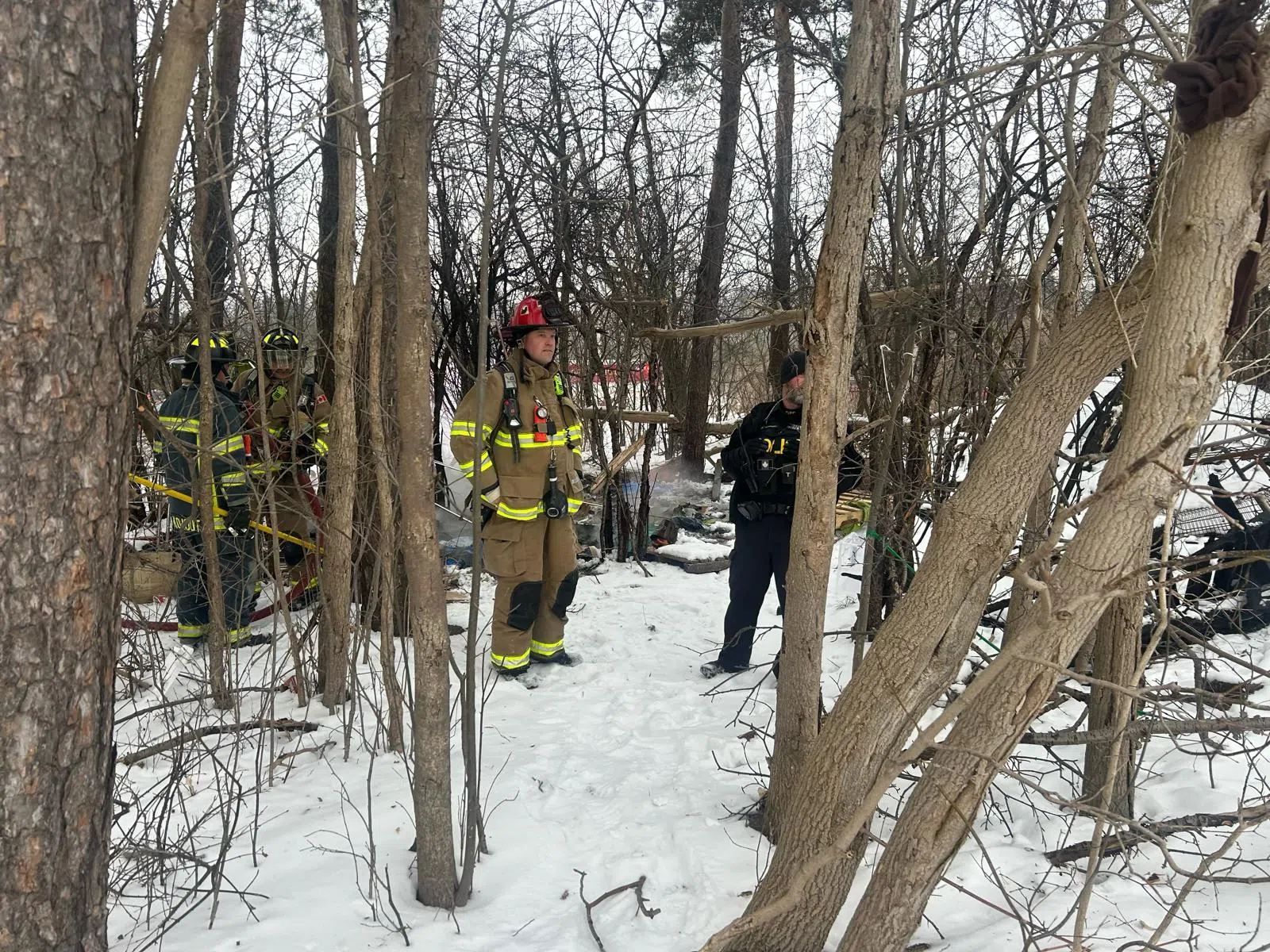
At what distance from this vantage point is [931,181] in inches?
200

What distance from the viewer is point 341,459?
12.7 feet

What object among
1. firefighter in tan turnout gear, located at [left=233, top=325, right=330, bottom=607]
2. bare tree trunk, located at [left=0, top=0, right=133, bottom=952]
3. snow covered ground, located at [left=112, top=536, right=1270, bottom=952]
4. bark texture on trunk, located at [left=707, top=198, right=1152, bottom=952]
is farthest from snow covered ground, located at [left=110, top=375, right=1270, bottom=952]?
firefighter in tan turnout gear, located at [left=233, top=325, right=330, bottom=607]

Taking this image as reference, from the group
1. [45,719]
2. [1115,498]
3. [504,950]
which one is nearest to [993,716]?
[1115,498]

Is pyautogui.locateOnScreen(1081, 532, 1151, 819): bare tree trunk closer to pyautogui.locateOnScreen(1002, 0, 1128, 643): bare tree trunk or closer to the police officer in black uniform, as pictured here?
pyautogui.locateOnScreen(1002, 0, 1128, 643): bare tree trunk

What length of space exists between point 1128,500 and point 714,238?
8.09m

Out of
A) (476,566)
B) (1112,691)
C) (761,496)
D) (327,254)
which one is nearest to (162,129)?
(476,566)

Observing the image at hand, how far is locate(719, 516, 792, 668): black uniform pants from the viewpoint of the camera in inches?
189

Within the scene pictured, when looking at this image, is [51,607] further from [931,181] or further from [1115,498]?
[931,181]

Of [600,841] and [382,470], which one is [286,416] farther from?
[600,841]

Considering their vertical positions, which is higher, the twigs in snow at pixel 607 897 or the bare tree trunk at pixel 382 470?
the bare tree trunk at pixel 382 470

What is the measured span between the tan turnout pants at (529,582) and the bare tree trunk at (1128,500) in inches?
116

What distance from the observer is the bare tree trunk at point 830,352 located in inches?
95.6

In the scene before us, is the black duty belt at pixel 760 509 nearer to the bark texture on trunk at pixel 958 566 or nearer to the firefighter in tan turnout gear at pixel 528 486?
the firefighter in tan turnout gear at pixel 528 486

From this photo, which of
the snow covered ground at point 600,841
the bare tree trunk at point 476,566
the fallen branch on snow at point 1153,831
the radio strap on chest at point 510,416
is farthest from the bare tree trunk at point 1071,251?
the radio strap on chest at point 510,416
